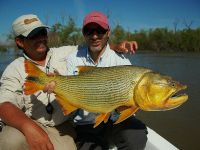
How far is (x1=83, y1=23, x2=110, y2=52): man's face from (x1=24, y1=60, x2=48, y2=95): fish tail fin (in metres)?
0.75

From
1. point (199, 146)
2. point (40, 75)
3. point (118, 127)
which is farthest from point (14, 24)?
point (199, 146)

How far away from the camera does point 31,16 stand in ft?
13.1

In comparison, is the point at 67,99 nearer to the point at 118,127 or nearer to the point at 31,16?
the point at 118,127

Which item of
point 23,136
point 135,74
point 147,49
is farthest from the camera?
point 147,49

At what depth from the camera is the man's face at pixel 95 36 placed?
3.79 m

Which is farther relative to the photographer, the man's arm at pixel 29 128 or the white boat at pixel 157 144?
the white boat at pixel 157 144

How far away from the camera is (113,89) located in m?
3.17

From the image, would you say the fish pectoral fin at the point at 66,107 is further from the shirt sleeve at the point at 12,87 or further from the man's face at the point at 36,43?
the man's face at the point at 36,43

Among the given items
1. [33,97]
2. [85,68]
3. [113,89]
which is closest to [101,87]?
[113,89]

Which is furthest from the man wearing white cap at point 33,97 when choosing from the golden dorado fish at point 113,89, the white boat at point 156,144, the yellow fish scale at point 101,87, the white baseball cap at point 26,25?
the white boat at point 156,144

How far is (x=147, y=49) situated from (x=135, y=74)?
56.2m

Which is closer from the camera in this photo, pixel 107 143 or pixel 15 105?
pixel 15 105

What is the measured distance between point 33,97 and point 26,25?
0.84 meters

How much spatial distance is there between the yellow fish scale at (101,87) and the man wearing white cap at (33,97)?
0.48 metres
